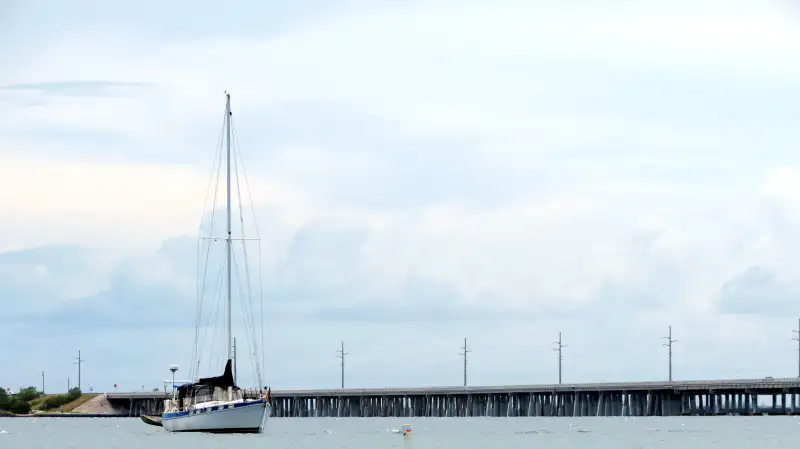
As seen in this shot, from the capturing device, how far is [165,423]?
111500mm

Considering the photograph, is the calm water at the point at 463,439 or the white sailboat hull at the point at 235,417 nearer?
the calm water at the point at 463,439

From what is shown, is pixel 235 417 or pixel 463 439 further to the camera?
pixel 463 439

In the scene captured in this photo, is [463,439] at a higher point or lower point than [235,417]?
lower

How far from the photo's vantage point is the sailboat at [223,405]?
102750mm

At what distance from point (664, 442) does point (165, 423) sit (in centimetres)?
3778

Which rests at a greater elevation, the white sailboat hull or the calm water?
the white sailboat hull

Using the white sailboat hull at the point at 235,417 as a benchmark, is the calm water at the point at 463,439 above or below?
below

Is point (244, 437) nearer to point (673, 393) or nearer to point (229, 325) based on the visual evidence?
point (229, 325)

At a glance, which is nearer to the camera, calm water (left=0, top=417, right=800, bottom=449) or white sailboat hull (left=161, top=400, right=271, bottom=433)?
calm water (left=0, top=417, right=800, bottom=449)

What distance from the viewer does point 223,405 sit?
10269 cm

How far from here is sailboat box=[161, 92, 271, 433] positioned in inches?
4045

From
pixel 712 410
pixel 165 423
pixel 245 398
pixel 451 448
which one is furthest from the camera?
pixel 712 410

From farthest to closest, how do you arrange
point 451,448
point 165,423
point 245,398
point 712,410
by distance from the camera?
point 712,410
point 165,423
point 245,398
point 451,448

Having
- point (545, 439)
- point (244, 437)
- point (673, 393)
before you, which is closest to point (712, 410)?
point (673, 393)
